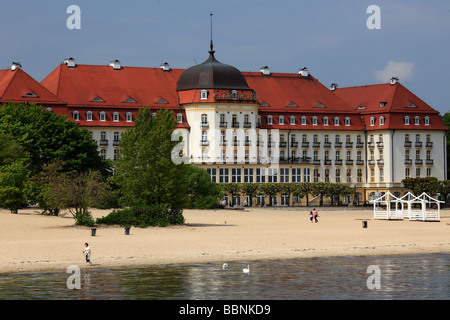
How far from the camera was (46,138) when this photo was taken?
10512 centimetres

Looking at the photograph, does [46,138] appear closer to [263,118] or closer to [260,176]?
[260,176]

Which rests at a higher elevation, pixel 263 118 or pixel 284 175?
pixel 263 118

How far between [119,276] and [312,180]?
330 feet

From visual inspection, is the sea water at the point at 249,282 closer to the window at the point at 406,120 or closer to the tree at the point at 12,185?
the tree at the point at 12,185

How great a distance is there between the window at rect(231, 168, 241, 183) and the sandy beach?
4539cm

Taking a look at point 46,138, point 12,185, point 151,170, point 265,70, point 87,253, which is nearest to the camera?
point 87,253

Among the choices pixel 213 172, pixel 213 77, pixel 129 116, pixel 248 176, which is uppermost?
pixel 213 77

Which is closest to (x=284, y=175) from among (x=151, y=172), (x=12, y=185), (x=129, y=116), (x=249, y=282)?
(x=129, y=116)

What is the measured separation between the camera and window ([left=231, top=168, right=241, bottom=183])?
142 meters

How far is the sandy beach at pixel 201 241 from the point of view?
186ft

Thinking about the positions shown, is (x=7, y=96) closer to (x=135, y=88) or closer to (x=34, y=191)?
(x=135, y=88)

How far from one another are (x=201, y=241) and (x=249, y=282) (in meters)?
20.6

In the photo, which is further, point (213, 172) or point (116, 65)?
point (116, 65)

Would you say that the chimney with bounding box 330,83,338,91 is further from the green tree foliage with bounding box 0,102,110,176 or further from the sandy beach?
the sandy beach
